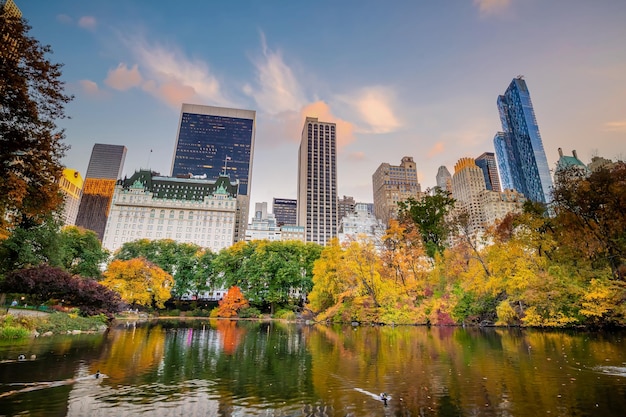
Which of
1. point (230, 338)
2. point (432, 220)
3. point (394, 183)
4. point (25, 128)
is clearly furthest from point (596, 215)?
point (394, 183)

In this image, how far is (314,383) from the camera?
10273mm

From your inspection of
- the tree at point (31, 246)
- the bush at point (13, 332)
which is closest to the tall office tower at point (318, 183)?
the tree at point (31, 246)

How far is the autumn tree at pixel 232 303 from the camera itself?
63.8 metres

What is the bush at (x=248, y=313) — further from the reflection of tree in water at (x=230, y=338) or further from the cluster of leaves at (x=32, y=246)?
the cluster of leaves at (x=32, y=246)

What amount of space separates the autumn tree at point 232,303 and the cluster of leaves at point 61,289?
3070cm

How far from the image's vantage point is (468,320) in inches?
1507

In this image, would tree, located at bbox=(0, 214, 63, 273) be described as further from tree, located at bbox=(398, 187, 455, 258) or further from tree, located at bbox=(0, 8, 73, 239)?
tree, located at bbox=(398, 187, 455, 258)

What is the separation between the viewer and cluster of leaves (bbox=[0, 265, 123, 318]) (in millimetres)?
27562

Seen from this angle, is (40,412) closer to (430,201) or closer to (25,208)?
(25,208)

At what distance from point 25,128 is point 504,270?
39.3 m

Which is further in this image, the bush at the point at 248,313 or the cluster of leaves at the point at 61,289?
the bush at the point at 248,313

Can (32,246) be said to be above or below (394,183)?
below

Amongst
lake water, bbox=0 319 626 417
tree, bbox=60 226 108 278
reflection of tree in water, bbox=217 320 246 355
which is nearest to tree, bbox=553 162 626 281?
lake water, bbox=0 319 626 417

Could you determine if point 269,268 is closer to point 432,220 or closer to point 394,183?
point 432,220
